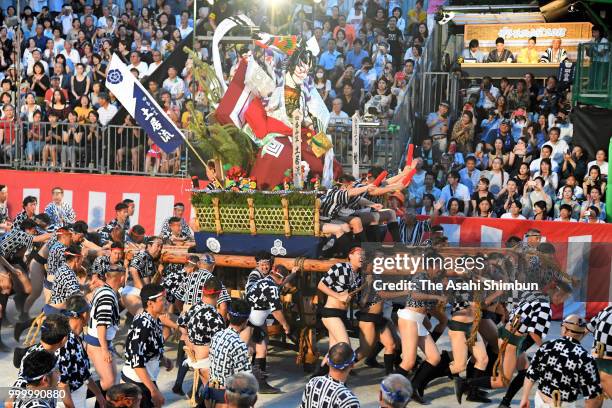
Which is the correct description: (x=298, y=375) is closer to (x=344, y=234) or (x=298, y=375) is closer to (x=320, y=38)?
(x=344, y=234)

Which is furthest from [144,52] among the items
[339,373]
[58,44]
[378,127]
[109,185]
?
[339,373]

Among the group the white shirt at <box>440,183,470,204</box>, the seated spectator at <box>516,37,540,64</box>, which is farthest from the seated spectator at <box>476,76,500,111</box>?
the white shirt at <box>440,183,470,204</box>

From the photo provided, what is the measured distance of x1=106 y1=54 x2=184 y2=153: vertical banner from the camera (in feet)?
47.3

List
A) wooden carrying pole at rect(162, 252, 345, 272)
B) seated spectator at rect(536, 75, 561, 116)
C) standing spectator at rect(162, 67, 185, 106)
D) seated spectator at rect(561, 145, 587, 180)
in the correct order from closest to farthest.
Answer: wooden carrying pole at rect(162, 252, 345, 272), seated spectator at rect(561, 145, 587, 180), seated spectator at rect(536, 75, 561, 116), standing spectator at rect(162, 67, 185, 106)

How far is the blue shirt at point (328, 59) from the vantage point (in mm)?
21234

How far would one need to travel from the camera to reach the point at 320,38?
21859 mm

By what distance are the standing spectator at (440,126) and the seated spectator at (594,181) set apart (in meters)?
3.05

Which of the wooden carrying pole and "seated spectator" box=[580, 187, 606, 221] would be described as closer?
the wooden carrying pole

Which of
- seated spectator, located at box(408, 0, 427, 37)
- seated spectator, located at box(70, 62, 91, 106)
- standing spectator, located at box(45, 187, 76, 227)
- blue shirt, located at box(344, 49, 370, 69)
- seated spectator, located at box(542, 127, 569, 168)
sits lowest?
standing spectator, located at box(45, 187, 76, 227)

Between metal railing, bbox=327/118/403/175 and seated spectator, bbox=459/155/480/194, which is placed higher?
metal railing, bbox=327/118/403/175

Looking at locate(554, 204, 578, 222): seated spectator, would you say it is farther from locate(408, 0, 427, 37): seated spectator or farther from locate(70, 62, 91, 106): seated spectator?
locate(70, 62, 91, 106): seated spectator

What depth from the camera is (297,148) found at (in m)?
12.6

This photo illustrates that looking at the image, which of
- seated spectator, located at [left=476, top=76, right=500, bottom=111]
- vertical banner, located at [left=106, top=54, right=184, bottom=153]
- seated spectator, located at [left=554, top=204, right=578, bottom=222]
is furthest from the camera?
seated spectator, located at [left=476, top=76, right=500, bottom=111]

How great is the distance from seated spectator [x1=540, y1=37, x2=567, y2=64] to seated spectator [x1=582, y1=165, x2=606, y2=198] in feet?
13.7
